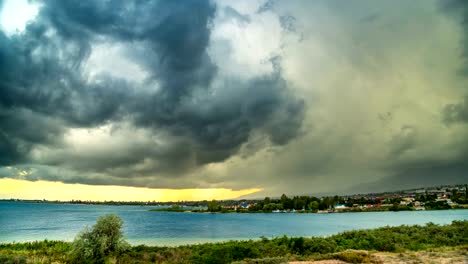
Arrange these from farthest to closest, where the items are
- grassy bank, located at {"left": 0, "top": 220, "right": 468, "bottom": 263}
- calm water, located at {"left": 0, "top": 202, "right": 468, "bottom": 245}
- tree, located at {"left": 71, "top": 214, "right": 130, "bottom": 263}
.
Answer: calm water, located at {"left": 0, "top": 202, "right": 468, "bottom": 245}
tree, located at {"left": 71, "top": 214, "right": 130, "bottom": 263}
grassy bank, located at {"left": 0, "top": 220, "right": 468, "bottom": 263}

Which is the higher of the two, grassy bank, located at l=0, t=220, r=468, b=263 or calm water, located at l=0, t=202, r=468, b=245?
grassy bank, located at l=0, t=220, r=468, b=263

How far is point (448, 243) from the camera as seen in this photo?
3444 cm

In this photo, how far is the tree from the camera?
31.6 m

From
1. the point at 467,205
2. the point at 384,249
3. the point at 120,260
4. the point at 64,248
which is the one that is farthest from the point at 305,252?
the point at 467,205

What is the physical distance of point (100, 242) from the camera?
3247cm

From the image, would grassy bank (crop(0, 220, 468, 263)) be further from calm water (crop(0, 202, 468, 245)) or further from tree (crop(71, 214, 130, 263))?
calm water (crop(0, 202, 468, 245))

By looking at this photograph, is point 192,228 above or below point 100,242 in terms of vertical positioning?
below

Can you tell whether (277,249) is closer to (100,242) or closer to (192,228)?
(100,242)

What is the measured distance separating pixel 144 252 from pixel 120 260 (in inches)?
175

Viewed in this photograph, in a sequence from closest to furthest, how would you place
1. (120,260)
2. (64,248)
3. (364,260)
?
(364,260) < (120,260) < (64,248)

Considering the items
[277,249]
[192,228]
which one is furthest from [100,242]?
[192,228]

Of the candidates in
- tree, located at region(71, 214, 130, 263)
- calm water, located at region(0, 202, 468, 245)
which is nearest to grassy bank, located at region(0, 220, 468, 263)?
tree, located at region(71, 214, 130, 263)

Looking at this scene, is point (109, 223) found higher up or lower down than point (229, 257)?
higher up

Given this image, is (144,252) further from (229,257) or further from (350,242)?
(350,242)
